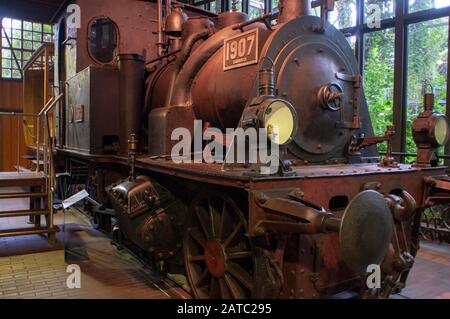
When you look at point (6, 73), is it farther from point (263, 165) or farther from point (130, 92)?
point (263, 165)

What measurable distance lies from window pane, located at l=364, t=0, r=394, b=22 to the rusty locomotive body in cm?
279

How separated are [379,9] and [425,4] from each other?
2.18 ft

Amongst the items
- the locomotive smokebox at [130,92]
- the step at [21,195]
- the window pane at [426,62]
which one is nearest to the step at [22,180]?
the step at [21,195]

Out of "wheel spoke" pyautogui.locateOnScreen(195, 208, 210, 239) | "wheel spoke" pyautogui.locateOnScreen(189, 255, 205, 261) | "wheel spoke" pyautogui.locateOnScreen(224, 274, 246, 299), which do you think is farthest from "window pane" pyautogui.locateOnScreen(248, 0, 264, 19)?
"wheel spoke" pyautogui.locateOnScreen(224, 274, 246, 299)

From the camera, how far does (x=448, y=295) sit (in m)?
3.30

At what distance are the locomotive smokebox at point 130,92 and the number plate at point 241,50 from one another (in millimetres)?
1628

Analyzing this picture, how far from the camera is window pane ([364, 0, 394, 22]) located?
18.4 ft

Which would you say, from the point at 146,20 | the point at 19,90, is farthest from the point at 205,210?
the point at 19,90

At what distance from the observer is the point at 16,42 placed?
1159 centimetres

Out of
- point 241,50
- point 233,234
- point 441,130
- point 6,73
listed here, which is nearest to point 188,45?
point 241,50

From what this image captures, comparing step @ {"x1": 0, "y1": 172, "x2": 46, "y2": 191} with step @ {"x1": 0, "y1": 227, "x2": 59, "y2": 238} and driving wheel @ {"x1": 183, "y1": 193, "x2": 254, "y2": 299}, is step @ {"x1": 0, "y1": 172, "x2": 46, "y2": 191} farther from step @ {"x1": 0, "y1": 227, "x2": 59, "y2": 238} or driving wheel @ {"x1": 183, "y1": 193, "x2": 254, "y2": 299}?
driving wheel @ {"x1": 183, "y1": 193, "x2": 254, "y2": 299}

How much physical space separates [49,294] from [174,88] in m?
1.95

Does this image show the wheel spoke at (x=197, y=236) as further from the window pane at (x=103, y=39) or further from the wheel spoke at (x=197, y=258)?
the window pane at (x=103, y=39)

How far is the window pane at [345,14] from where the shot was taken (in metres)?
6.00
